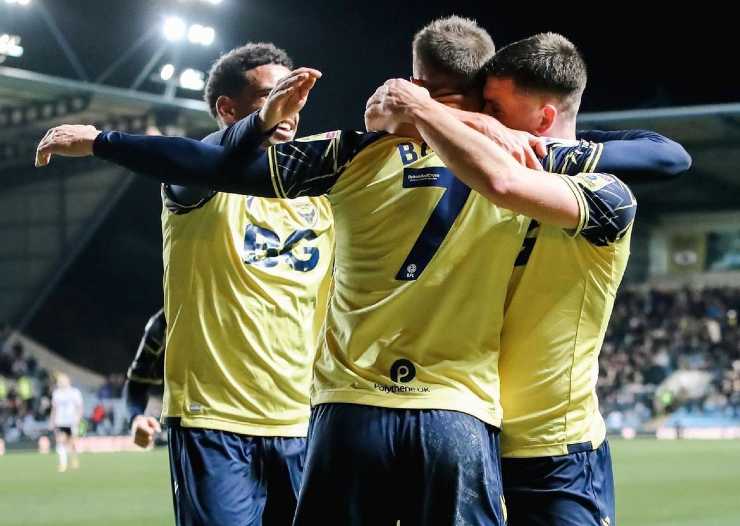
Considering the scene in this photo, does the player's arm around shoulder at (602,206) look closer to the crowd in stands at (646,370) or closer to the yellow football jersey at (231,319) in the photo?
the yellow football jersey at (231,319)

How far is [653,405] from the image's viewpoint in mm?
28078

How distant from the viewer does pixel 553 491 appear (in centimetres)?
282

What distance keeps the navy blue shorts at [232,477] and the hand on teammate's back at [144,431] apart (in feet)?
1.31

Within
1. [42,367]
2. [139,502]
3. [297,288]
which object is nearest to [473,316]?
[297,288]

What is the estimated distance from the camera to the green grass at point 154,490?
9.79 meters

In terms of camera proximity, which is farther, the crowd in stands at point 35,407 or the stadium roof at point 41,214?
the stadium roof at point 41,214

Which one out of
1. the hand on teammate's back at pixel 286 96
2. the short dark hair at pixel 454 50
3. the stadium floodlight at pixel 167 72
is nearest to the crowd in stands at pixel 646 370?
the stadium floodlight at pixel 167 72

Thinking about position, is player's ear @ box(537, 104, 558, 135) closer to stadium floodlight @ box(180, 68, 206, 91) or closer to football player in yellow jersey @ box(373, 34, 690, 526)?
football player in yellow jersey @ box(373, 34, 690, 526)

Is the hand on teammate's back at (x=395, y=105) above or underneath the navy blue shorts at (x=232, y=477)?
above

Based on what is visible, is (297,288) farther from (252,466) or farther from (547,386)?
(547,386)

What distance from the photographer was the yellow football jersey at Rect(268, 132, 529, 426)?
2602mm

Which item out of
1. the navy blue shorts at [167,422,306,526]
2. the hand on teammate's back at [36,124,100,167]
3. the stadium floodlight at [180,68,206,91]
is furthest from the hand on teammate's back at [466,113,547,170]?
the stadium floodlight at [180,68,206,91]

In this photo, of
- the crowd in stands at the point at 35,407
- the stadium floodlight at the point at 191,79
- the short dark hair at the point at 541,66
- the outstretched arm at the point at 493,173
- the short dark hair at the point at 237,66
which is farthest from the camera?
the stadium floodlight at the point at 191,79

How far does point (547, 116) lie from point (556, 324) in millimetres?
538
